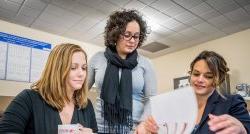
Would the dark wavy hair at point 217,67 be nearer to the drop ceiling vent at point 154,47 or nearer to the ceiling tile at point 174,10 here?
the ceiling tile at point 174,10

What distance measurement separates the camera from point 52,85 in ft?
3.90

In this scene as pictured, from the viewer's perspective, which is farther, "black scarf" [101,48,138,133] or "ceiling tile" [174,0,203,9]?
"ceiling tile" [174,0,203,9]

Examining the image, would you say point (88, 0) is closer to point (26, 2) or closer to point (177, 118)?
point (26, 2)

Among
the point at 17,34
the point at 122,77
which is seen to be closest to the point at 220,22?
the point at 122,77

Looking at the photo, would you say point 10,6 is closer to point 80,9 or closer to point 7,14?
point 7,14

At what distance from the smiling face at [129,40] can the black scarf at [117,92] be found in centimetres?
4

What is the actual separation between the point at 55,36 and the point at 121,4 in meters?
1.83

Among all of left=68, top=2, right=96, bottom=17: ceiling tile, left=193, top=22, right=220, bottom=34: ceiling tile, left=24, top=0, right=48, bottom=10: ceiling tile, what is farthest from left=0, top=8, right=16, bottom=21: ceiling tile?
left=193, top=22, right=220, bottom=34: ceiling tile

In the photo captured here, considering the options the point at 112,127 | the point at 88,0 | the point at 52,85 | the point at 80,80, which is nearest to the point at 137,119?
the point at 112,127

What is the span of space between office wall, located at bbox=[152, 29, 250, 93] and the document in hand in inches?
169

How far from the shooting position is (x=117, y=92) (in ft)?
5.40

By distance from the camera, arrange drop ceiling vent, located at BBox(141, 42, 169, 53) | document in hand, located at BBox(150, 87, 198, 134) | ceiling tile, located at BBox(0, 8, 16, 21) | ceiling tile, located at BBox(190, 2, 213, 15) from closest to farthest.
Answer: document in hand, located at BBox(150, 87, 198, 134)
ceiling tile, located at BBox(190, 2, 213, 15)
ceiling tile, located at BBox(0, 8, 16, 21)
drop ceiling vent, located at BBox(141, 42, 169, 53)

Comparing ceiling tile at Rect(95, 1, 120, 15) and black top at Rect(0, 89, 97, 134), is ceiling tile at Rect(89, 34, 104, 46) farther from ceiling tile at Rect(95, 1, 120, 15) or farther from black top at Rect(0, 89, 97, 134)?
black top at Rect(0, 89, 97, 134)

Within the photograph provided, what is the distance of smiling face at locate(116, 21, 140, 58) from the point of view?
1607 mm
